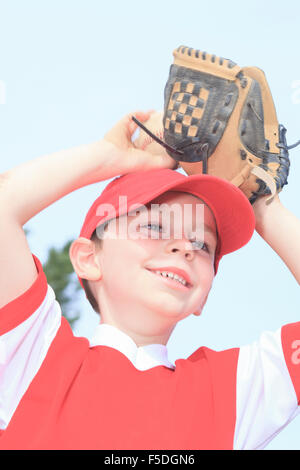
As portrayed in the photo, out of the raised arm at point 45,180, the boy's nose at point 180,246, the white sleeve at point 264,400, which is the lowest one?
the white sleeve at point 264,400

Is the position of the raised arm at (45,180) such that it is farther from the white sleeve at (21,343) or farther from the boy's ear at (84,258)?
the boy's ear at (84,258)

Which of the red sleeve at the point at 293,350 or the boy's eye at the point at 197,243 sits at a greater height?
the boy's eye at the point at 197,243

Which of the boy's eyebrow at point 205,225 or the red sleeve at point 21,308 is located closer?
the red sleeve at point 21,308

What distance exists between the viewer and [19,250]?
1800mm

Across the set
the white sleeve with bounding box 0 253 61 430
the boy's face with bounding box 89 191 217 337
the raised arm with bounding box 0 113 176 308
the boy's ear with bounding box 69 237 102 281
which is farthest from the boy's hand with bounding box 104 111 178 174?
the white sleeve with bounding box 0 253 61 430

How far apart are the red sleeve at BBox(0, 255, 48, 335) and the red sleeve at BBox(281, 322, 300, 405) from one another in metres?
0.72

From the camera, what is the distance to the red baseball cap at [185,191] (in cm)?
193

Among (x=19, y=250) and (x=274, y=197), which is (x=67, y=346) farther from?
(x=274, y=197)

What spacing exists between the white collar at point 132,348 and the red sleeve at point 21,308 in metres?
0.24

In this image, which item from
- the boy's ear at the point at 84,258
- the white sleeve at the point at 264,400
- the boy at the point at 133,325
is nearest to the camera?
the boy at the point at 133,325

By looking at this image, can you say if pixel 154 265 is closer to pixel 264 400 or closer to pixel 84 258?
pixel 84 258

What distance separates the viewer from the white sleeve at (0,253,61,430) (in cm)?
175

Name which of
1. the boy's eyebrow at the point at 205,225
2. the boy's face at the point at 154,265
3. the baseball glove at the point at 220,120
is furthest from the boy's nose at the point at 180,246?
the baseball glove at the point at 220,120
